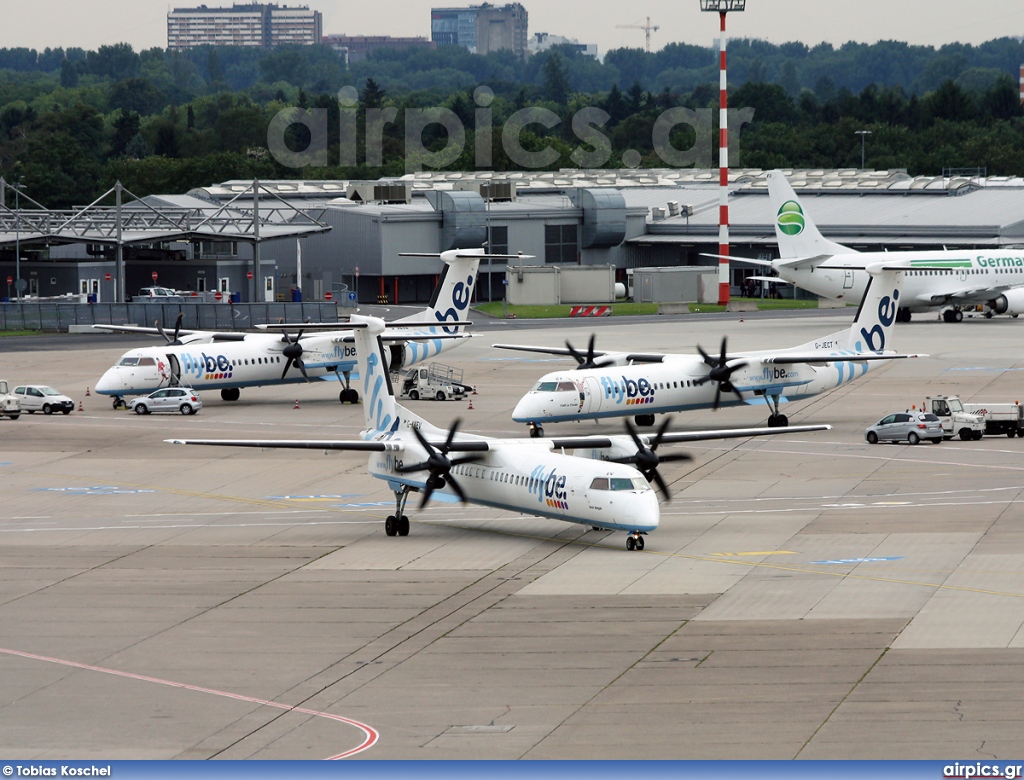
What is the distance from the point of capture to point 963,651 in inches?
1305

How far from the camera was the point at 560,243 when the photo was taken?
519 feet

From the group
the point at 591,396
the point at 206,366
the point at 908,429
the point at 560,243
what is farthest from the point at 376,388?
the point at 560,243

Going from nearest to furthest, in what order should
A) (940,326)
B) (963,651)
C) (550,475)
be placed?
1. (963,651)
2. (550,475)
3. (940,326)

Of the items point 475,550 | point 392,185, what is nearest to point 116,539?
point 475,550

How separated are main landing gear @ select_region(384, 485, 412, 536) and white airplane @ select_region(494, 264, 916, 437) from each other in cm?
1598

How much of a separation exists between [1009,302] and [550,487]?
85730 millimetres

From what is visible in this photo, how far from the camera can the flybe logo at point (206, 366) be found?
7862 cm

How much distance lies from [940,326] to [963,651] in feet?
289

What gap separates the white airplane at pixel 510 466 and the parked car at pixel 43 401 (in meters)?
32.3

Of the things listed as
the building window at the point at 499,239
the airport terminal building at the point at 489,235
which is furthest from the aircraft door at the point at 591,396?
the building window at the point at 499,239

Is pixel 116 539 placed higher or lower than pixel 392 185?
lower

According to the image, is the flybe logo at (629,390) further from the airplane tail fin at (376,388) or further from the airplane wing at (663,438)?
the airplane tail fin at (376,388)

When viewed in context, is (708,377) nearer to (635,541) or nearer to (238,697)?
(635,541)

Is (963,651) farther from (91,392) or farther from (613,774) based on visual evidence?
(91,392)
